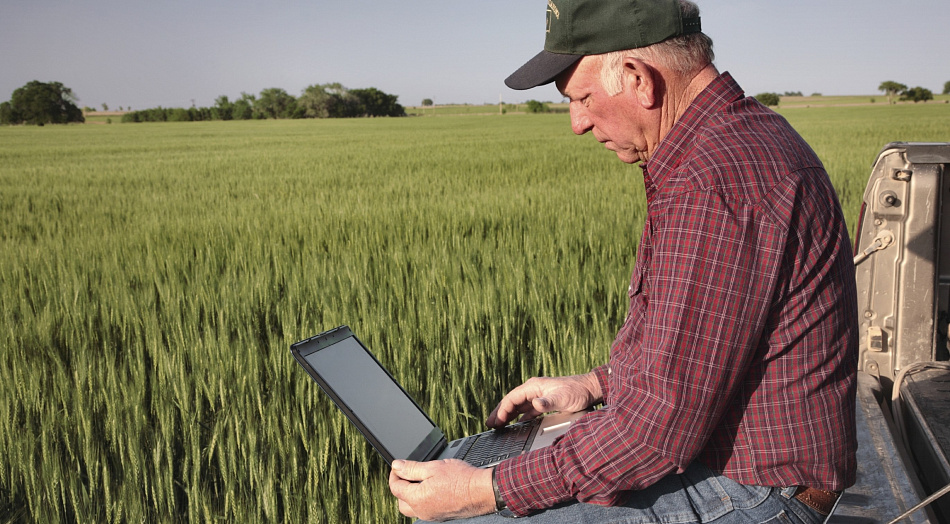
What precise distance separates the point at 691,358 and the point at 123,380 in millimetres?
1875

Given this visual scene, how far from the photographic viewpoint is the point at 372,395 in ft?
4.57

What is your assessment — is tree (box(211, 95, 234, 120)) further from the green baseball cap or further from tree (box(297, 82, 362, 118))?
the green baseball cap

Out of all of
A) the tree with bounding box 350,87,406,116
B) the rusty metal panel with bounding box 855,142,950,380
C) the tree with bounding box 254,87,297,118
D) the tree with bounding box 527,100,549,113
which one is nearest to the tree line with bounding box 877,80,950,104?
the tree with bounding box 527,100,549,113

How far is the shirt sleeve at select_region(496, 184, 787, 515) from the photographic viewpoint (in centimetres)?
93

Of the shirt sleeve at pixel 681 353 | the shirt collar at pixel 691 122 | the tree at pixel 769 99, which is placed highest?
the tree at pixel 769 99

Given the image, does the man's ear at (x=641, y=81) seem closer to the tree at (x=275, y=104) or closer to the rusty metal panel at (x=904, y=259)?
the rusty metal panel at (x=904, y=259)

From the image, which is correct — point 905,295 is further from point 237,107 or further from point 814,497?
point 237,107

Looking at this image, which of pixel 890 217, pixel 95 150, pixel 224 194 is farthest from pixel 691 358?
pixel 95 150

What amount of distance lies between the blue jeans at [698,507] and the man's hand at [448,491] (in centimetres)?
7

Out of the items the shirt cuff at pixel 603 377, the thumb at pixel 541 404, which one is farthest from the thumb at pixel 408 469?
the shirt cuff at pixel 603 377

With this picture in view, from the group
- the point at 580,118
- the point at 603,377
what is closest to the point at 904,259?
the point at 603,377

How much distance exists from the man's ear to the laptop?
57 centimetres

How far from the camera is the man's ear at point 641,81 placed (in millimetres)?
1079

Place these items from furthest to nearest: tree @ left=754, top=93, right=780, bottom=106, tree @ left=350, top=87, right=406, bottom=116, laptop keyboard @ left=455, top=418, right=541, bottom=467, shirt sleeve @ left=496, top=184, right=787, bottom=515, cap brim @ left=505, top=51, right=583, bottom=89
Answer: tree @ left=350, top=87, right=406, bottom=116, tree @ left=754, top=93, right=780, bottom=106, laptop keyboard @ left=455, top=418, right=541, bottom=467, cap brim @ left=505, top=51, right=583, bottom=89, shirt sleeve @ left=496, top=184, right=787, bottom=515
